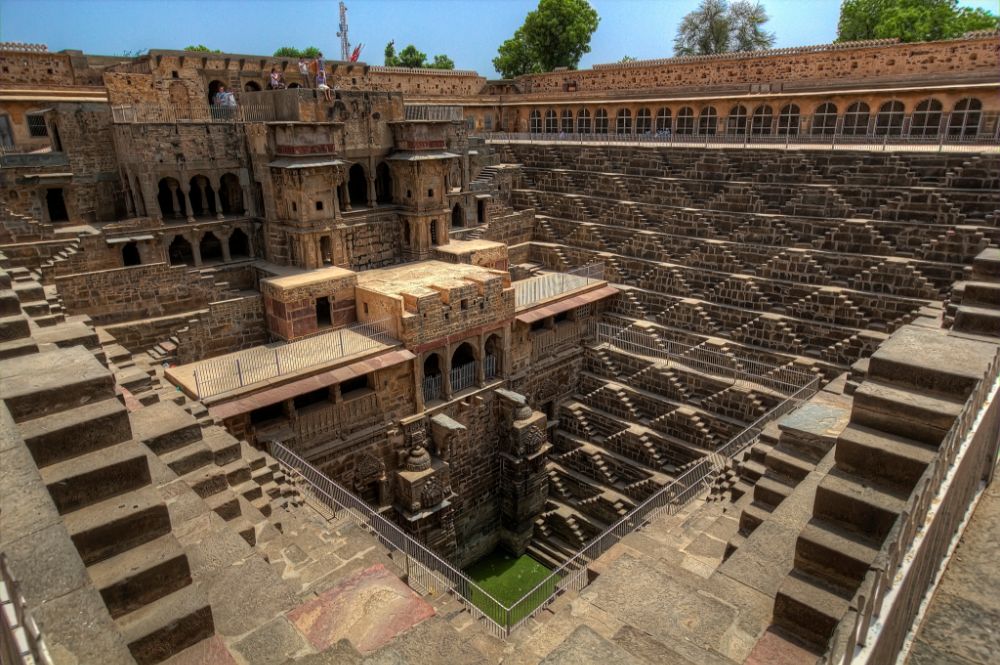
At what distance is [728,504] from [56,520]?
1060 centimetres

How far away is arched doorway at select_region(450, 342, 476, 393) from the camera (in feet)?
55.7

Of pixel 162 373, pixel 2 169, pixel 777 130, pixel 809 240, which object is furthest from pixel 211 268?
pixel 777 130

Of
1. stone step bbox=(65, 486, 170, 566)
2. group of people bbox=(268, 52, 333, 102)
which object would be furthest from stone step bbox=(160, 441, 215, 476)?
group of people bbox=(268, 52, 333, 102)

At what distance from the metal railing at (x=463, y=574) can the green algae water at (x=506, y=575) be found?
0.59m

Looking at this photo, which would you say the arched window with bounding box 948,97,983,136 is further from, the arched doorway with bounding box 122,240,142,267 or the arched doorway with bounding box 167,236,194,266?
the arched doorway with bounding box 122,240,142,267

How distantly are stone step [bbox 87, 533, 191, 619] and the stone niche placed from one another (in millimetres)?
11198

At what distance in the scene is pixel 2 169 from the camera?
15.9 meters

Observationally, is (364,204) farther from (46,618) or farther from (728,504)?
(46,618)

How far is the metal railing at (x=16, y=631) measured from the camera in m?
2.43

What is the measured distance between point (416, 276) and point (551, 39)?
36.5 meters

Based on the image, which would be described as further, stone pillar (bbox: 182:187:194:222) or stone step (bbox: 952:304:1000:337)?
stone pillar (bbox: 182:187:194:222)

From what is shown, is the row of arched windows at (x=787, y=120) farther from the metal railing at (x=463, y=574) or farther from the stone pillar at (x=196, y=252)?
the stone pillar at (x=196, y=252)

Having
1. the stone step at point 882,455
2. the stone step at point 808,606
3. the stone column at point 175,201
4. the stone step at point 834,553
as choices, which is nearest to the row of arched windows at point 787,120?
the stone step at point 882,455

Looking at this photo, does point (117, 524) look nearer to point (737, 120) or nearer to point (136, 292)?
point (136, 292)
